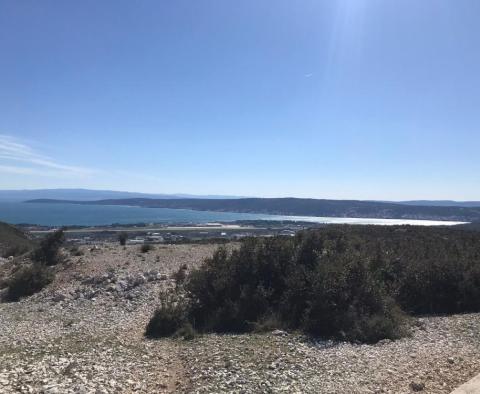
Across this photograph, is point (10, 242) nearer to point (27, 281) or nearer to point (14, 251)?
point (14, 251)

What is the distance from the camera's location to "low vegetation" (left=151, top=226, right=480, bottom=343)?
50.8 ft

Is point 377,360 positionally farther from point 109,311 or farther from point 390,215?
point 390,215

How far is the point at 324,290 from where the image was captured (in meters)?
16.1

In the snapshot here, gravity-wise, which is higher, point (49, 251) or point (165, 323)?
point (49, 251)

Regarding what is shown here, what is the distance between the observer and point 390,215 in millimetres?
128125

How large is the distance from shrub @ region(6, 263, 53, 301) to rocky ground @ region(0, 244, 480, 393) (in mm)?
5039

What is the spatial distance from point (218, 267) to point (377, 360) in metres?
9.27

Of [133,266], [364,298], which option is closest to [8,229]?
[133,266]

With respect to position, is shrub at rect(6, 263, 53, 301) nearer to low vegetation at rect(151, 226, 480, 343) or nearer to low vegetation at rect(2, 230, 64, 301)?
low vegetation at rect(2, 230, 64, 301)

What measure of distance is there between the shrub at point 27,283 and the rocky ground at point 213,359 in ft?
16.5

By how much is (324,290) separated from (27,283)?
16.7 meters

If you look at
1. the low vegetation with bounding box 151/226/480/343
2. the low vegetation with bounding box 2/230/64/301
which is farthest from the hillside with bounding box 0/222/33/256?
the low vegetation with bounding box 151/226/480/343

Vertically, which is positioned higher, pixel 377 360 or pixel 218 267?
pixel 218 267

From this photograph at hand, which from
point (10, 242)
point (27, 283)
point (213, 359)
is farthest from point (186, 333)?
point (10, 242)
